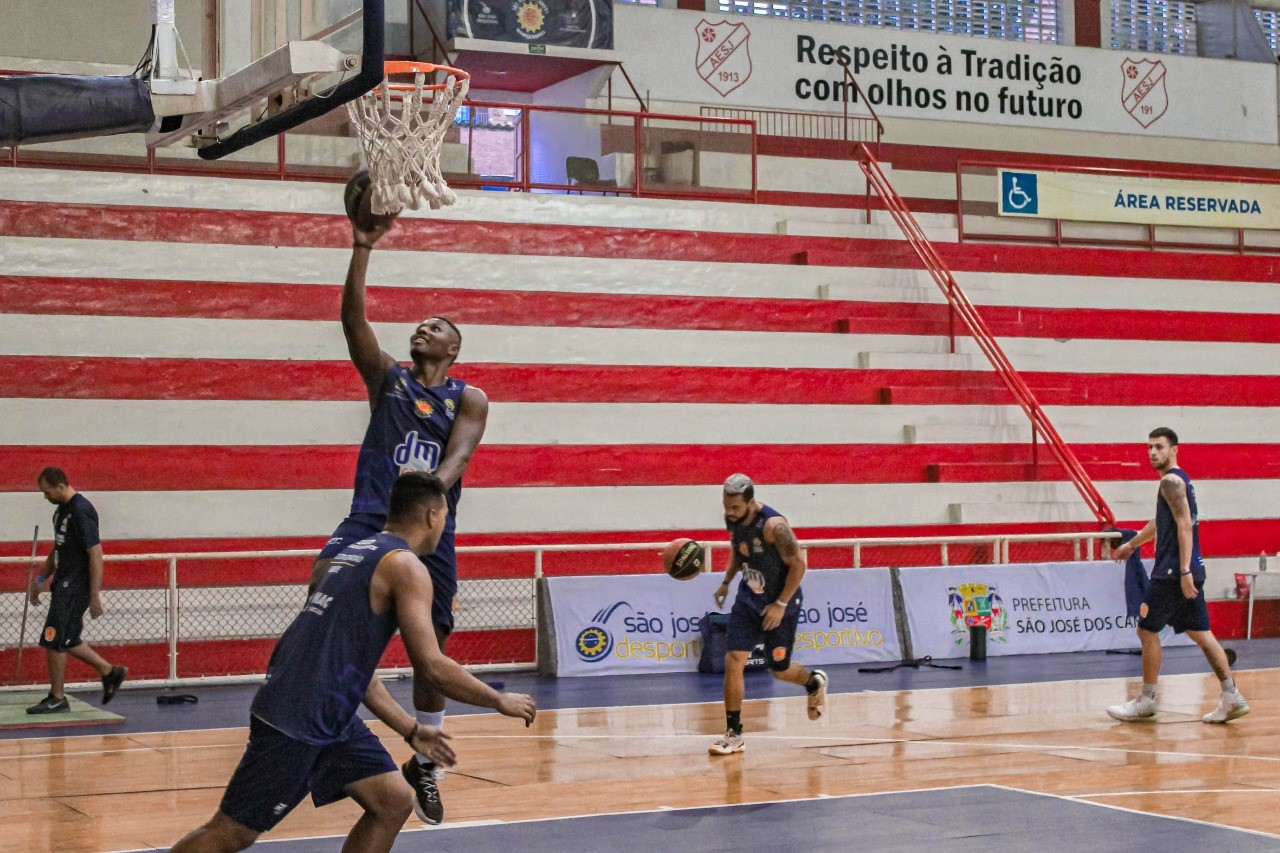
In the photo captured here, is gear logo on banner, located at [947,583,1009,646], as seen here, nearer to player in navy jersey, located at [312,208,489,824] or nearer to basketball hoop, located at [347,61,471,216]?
basketball hoop, located at [347,61,471,216]

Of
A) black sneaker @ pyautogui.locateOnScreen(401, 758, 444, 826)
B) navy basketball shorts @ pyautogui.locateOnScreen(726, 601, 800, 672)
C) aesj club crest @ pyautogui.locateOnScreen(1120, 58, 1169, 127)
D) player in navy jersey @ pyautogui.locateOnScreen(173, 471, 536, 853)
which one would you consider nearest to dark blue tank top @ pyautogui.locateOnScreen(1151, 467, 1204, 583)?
navy basketball shorts @ pyautogui.locateOnScreen(726, 601, 800, 672)

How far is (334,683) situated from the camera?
17.8ft

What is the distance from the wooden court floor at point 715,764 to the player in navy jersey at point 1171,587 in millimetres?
301

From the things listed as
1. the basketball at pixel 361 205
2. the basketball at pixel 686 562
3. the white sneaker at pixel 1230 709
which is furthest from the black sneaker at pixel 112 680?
the white sneaker at pixel 1230 709

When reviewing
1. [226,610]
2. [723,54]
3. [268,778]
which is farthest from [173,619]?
[723,54]

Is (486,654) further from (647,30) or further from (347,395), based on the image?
(647,30)

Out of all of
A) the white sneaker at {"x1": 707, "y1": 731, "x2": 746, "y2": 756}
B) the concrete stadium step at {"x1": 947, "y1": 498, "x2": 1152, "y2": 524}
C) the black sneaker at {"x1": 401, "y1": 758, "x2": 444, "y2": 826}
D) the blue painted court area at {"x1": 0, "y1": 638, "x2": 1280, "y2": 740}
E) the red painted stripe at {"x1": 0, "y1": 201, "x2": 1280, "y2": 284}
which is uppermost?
the red painted stripe at {"x1": 0, "y1": 201, "x2": 1280, "y2": 284}

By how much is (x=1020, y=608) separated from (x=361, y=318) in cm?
1093

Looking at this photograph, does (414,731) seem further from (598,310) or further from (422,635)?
(598,310)

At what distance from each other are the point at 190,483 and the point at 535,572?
3.47 meters

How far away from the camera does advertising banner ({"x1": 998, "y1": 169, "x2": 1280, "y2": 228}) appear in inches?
830

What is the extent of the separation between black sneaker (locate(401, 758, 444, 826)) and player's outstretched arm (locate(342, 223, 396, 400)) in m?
1.76

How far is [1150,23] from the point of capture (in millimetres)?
27297

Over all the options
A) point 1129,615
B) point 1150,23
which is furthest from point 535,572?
point 1150,23
